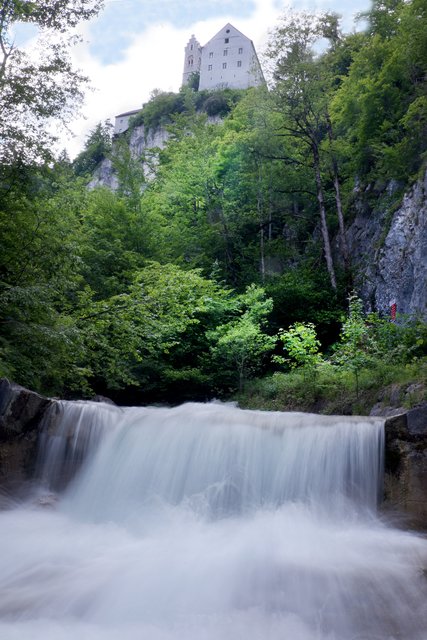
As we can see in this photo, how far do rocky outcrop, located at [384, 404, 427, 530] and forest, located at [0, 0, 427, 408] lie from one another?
2.86 m

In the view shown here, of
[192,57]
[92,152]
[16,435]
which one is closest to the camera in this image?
[16,435]

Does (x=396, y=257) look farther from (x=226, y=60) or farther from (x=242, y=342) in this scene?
(x=226, y=60)

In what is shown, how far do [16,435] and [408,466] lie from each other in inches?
234

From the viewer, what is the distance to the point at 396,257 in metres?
15.5

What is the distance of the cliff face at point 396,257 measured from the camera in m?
13.2

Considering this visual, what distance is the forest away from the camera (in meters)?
9.70

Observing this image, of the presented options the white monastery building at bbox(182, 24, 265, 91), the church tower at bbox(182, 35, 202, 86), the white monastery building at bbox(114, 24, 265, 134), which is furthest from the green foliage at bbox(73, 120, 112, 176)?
the church tower at bbox(182, 35, 202, 86)

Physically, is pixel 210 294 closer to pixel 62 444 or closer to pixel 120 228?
pixel 120 228

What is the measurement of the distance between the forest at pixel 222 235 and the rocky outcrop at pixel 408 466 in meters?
2.86

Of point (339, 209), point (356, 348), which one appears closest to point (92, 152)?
point (339, 209)

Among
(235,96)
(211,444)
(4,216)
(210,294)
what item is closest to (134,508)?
(211,444)

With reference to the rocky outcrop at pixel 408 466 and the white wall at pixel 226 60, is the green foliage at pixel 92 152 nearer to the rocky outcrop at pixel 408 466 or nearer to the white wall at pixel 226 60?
the white wall at pixel 226 60

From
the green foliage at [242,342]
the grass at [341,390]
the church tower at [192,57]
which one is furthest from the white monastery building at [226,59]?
the grass at [341,390]

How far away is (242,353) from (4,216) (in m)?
8.35
